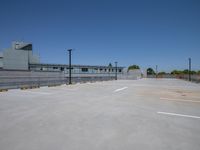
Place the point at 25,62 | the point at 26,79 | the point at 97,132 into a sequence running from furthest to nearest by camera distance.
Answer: the point at 25,62 < the point at 26,79 < the point at 97,132

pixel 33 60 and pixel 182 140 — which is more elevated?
pixel 33 60

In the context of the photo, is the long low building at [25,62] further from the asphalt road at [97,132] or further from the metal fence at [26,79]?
the asphalt road at [97,132]

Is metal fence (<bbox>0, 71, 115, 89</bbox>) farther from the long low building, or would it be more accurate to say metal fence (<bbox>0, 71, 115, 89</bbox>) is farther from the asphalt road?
the asphalt road

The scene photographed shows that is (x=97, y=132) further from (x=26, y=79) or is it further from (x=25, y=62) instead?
(x=25, y=62)

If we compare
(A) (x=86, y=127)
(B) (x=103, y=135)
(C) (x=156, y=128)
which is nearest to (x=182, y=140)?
(C) (x=156, y=128)

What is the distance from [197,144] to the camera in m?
4.18

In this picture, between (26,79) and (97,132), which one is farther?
(26,79)

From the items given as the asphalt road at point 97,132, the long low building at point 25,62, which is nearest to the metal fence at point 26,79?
the long low building at point 25,62

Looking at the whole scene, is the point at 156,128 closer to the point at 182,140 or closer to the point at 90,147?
the point at 182,140

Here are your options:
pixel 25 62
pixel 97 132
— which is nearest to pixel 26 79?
pixel 97 132

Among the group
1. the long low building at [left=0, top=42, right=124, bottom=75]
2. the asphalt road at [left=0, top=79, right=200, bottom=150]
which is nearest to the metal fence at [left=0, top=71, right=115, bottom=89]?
the long low building at [left=0, top=42, right=124, bottom=75]

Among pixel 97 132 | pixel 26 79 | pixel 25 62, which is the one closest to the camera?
pixel 97 132

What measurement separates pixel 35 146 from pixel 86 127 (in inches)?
73.3

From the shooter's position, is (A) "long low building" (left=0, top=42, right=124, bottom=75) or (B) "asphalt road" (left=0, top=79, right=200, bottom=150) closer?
(B) "asphalt road" (left=0, top=79, right=200, bottom=150)
